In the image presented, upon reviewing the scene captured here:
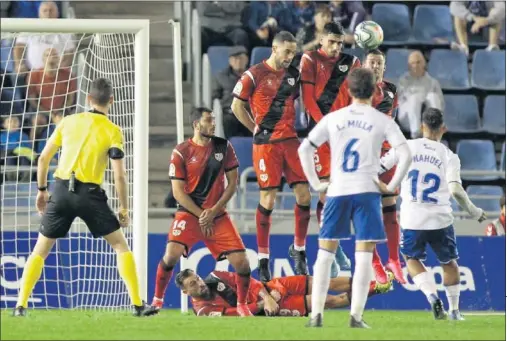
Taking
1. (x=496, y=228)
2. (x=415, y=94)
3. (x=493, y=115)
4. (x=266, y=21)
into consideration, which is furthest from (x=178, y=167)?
(x=493, y=115)

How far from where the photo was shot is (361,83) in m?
10.2

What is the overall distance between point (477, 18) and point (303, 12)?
2.56 meters

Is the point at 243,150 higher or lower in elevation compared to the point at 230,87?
lower

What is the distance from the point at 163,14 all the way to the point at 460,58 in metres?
4.23

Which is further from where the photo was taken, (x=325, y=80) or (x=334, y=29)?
(x=325, y=80)

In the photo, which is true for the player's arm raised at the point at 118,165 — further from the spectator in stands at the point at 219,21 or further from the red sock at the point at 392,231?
the spectator in stands at the point at 219,21

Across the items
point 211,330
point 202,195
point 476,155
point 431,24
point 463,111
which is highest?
point 431,24

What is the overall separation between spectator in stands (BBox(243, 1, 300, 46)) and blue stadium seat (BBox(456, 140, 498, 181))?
A: 280 cm

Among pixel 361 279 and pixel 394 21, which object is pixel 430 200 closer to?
pixel 361 279

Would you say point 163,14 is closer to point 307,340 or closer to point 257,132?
point 257,132

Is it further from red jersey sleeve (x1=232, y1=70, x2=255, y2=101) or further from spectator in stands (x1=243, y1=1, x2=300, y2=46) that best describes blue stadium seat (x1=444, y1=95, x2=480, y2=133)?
red jersey sleeve (x1=232, y1=70, x2=255, y2=101)

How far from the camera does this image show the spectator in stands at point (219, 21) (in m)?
19.4

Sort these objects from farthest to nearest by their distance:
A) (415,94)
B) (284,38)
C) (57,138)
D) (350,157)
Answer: (415,94)
(284,38)
(57,138)
(350,157)

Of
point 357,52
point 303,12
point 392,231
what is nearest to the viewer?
point 392,231
